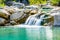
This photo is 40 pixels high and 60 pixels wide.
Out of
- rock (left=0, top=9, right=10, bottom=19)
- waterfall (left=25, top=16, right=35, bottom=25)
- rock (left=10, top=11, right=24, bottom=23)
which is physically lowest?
waterfall (left=25, top=16, right=35, bottom=25)

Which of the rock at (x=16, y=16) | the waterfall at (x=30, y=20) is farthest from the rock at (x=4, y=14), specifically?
the waterfall at (x=30, y=20)

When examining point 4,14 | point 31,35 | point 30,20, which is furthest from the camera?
point 30,20

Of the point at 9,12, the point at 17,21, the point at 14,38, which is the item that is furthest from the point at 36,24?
the point at 14,38

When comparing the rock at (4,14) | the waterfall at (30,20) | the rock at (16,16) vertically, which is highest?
the rock at (4,14)

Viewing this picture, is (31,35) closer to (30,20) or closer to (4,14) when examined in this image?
(30,20)

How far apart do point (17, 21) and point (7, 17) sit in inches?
37.6

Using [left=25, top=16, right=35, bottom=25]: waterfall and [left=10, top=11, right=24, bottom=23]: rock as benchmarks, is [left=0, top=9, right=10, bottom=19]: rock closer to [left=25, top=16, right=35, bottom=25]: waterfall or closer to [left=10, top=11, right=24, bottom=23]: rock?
[left=10, top=11, right=24, bottom=23]: rock

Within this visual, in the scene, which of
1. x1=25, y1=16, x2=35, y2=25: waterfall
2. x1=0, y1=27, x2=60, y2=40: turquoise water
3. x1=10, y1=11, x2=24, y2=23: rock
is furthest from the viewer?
x1=10, y1=11, x2=24, y2=23: rock

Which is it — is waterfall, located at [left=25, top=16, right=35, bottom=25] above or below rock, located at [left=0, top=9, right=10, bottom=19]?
below

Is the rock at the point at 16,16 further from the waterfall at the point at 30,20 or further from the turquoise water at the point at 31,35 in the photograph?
the turquoise water at the point at 31,35

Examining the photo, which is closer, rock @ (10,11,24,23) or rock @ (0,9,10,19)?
rock @ (0,9,10,19)

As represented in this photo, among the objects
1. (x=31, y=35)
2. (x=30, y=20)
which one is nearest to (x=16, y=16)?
(x=30, y=20)

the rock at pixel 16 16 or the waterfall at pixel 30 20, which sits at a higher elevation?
the rock at pixel 16 16

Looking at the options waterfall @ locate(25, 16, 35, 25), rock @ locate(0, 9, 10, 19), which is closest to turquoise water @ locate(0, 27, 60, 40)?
waterfall @ locate(25, 16, 35, 25)
